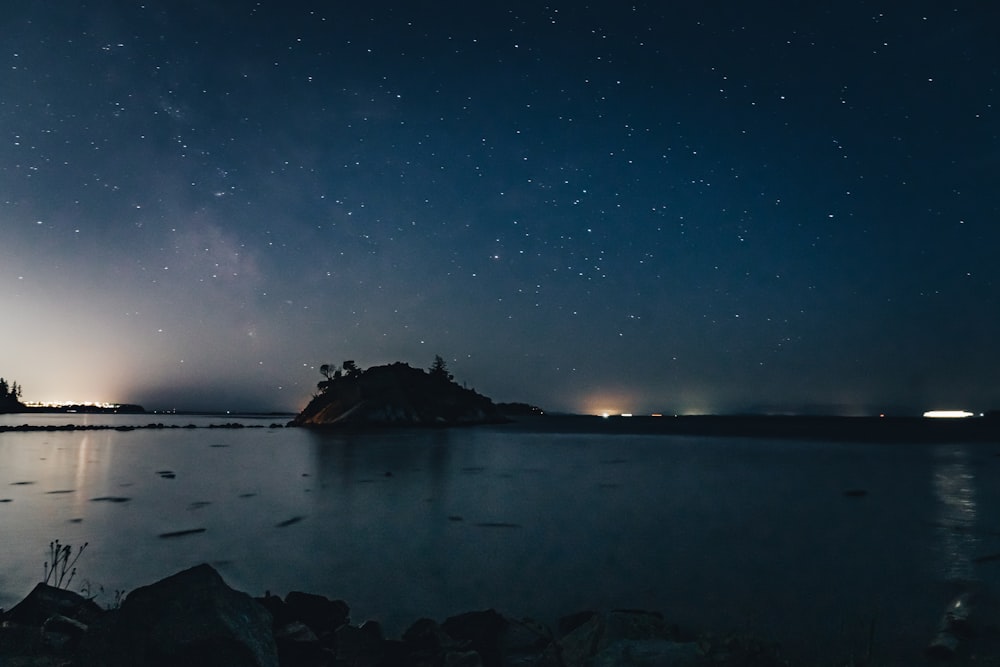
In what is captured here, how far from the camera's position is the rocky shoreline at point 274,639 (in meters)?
5.58

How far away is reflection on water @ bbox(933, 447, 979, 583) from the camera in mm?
15125

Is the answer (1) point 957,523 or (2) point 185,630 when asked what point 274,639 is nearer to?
(2) point 185,630

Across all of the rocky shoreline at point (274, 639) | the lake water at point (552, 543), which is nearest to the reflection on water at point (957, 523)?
the lake water at point (552, 543)

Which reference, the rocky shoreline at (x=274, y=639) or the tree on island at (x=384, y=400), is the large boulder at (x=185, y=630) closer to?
the rocky shoreline at (x=274, y=639)

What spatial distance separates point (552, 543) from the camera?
17.5 metres

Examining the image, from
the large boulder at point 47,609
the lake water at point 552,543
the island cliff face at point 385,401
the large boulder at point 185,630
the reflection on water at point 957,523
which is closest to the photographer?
the large boulder at point 185,630

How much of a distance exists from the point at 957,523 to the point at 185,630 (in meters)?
27.5

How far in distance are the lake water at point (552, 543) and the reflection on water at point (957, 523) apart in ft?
0.42

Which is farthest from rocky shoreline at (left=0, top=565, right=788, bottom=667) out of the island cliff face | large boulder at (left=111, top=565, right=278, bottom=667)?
the island cliff face

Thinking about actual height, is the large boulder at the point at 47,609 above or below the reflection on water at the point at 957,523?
above

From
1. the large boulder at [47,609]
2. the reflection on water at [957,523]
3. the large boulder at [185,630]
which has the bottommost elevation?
the reflection on water at [957,523]

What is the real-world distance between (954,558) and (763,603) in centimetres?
876

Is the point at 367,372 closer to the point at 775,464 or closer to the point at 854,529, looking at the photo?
the point at 775,464

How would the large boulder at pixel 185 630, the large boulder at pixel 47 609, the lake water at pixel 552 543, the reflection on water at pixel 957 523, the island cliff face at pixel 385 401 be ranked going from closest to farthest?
the large boulder at pixel 185 630
the large boulder at pixel 47 609
the lake water at pixel 552 543
the reflection on water at pixel 957 523
the island cliff face at pixel 385 401
